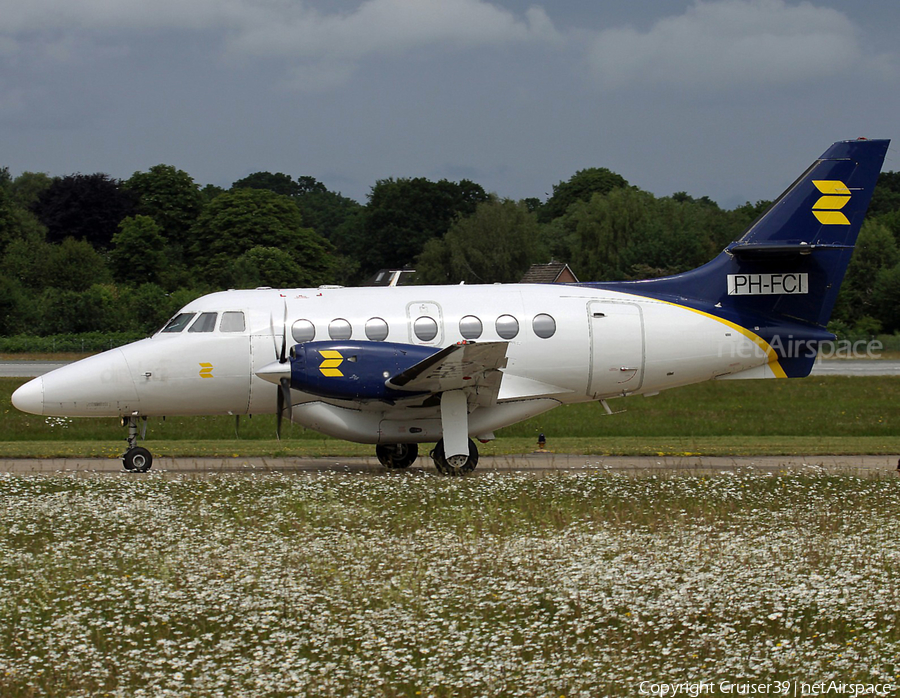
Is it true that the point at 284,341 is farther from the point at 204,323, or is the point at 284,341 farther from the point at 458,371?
the point at 458,371

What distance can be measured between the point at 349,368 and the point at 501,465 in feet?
14.3

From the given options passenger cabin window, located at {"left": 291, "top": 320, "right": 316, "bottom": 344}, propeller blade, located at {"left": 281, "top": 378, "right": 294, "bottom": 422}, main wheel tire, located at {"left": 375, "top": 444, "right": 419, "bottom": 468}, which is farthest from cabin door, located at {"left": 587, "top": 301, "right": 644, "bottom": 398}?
propeller blade, located at {"left": 281, "top": 378, "right": 294, "bottom": 422}

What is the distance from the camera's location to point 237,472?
1817 cm

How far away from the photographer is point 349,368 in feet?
55.2

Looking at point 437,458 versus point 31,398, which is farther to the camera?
point 437,458

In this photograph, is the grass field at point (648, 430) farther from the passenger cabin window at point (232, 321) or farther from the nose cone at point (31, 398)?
the passenger cabin window at point (232, 321)

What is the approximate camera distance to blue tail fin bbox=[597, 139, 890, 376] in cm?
1897

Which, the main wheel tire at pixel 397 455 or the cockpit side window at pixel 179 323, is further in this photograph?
the main wheel tire at pixel 397 455

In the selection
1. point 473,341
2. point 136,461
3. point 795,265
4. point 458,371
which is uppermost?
point 795,265

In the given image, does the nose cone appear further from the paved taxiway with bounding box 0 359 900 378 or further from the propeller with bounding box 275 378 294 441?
the paved taxiway with bounding box 0 359 900 378

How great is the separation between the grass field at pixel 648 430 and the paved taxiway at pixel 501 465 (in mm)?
1031

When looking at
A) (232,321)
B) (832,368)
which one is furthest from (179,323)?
(832,368)

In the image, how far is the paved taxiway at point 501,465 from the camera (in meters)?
18.4

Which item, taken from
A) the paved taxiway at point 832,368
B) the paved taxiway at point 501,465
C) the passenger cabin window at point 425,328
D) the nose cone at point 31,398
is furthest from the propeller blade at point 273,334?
the paved taxiway at point 832,368
